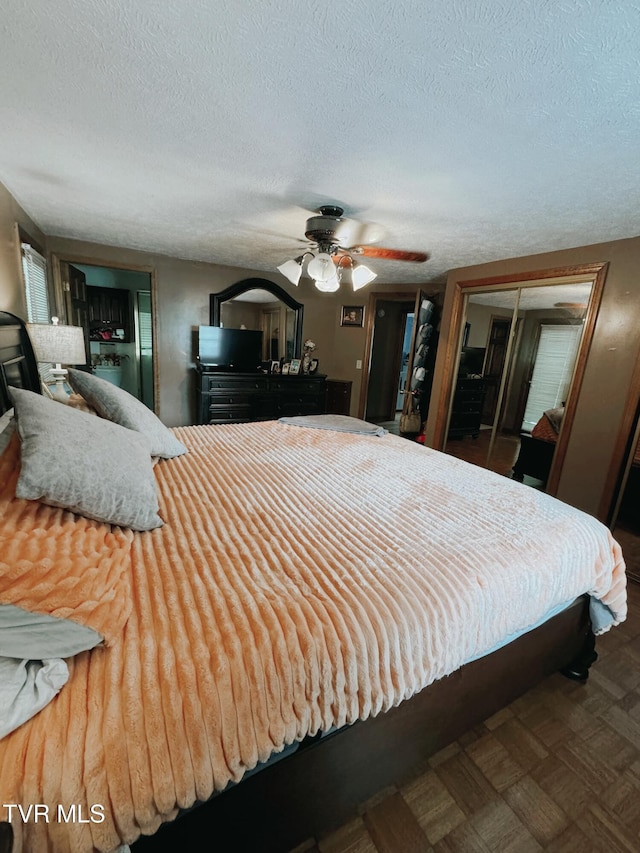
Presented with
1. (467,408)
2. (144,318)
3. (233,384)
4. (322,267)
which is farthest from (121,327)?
(467,408)

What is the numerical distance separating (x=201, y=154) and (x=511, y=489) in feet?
7.26

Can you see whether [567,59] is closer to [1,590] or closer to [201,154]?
[201,154]

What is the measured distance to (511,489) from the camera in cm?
174

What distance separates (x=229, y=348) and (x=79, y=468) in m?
3.54

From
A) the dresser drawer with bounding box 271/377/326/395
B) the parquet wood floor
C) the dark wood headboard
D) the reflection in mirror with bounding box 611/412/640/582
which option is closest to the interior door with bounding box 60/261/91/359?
the dark wood headboard

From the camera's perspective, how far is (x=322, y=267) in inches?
95.4

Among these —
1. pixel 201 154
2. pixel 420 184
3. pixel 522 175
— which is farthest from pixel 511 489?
pixel 201 154

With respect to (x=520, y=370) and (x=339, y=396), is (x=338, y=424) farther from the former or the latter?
(x=339, y=396)

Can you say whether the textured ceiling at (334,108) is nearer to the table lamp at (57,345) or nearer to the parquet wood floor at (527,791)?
the table lamp at (57,345)

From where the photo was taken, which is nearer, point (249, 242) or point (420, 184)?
point (420, 184)

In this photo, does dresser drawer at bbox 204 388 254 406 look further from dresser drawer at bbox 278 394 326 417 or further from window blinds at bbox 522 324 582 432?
window blinds at bbox 522 324 582 432

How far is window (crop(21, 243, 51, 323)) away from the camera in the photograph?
2619mm

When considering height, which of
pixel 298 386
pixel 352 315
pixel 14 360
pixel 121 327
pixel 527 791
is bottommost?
pixel 527 791

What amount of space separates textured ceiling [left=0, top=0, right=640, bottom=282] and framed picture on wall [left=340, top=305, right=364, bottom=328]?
2717mm
